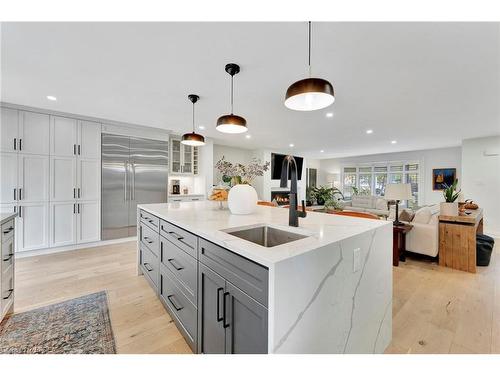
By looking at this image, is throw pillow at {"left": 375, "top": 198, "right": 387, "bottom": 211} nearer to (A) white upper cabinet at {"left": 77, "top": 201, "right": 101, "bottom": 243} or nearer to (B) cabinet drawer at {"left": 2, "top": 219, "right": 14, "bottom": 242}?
(A) white upper cabinet at {"left": 77, "top": 201, "right": 101, "bottom": 243}

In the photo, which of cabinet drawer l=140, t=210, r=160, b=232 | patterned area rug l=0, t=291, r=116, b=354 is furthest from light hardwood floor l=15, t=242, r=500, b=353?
cabinet drawer l=140, t=210, r=160, b=232

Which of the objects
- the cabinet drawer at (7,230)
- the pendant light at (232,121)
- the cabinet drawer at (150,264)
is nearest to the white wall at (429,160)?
the pendant light at (232,121)

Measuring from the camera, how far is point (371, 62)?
6.63 feet

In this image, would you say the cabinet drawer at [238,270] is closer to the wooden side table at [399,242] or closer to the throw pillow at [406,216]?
the wooden side table at [399,242]

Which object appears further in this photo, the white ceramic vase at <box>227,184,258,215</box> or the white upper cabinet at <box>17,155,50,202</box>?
the white upper cabinet at <box>17,155,50,202</box>

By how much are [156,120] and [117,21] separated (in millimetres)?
2557

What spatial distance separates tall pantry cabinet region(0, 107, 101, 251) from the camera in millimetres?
3262

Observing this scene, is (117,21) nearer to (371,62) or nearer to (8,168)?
(371,62)

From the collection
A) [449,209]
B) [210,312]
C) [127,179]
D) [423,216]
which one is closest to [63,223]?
[127,179]

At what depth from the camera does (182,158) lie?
5.24 m

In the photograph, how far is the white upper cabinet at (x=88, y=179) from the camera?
381 centimetres

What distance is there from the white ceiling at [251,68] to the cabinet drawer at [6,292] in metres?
1.94

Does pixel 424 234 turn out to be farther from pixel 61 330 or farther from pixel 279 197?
pixel 279 197

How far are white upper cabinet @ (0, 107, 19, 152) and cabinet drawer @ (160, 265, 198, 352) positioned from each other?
3.37m
